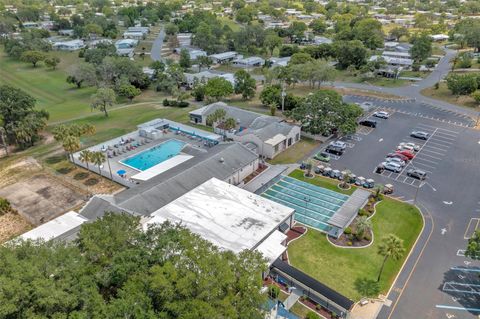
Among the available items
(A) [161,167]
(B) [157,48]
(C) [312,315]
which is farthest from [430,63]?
(B) [157,48]

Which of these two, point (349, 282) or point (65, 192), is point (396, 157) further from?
point (65, 192)

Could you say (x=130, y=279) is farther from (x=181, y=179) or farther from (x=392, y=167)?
(x=392, y=167)

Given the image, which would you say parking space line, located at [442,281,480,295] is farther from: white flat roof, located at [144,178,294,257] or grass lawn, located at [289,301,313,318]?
white flat roof, located at [144,178,294,257]

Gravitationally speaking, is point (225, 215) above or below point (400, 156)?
above

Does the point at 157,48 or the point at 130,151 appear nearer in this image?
the point at 130,151

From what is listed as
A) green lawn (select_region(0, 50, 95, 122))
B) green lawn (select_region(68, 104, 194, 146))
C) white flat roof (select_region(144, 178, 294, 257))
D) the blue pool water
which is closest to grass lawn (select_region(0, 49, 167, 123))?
green lawn (select_region(0, 50, 95, 122))
